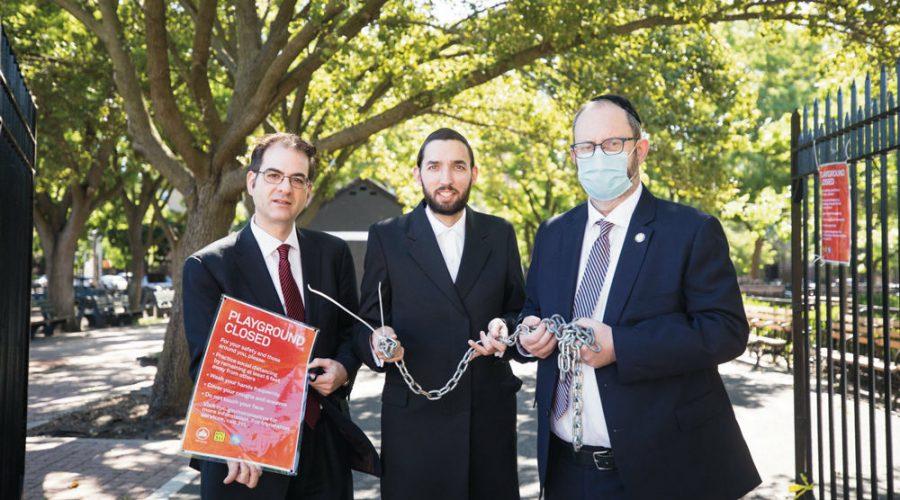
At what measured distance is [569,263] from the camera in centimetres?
291

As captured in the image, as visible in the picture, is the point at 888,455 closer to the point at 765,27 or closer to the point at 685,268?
the point at 685,268

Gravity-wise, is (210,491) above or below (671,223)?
below

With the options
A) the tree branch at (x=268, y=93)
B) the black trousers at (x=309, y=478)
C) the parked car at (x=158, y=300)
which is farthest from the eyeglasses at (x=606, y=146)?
the parked car at (x=158, y=300)

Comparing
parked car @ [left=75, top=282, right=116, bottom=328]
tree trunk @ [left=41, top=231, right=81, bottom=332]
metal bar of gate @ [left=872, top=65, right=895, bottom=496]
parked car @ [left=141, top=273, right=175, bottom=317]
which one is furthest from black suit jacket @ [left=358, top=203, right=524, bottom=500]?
parked car @ [left=75, top=282, right=116, bottom=328]

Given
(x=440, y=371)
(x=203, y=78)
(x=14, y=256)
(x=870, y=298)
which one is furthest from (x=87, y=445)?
(x=870, y=298)

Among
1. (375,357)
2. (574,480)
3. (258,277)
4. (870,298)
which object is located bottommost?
(574,480)

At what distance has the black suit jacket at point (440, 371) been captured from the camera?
3.52m

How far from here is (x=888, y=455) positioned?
3.95 m

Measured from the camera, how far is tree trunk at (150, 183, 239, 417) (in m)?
9.55

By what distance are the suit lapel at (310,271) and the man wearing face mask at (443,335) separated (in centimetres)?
27

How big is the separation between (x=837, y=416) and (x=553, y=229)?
799 cm

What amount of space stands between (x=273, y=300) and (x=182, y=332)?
7.03 m

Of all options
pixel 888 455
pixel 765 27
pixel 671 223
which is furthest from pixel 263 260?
pixel 765 27

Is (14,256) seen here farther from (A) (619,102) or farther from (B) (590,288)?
(A) (619,102)
